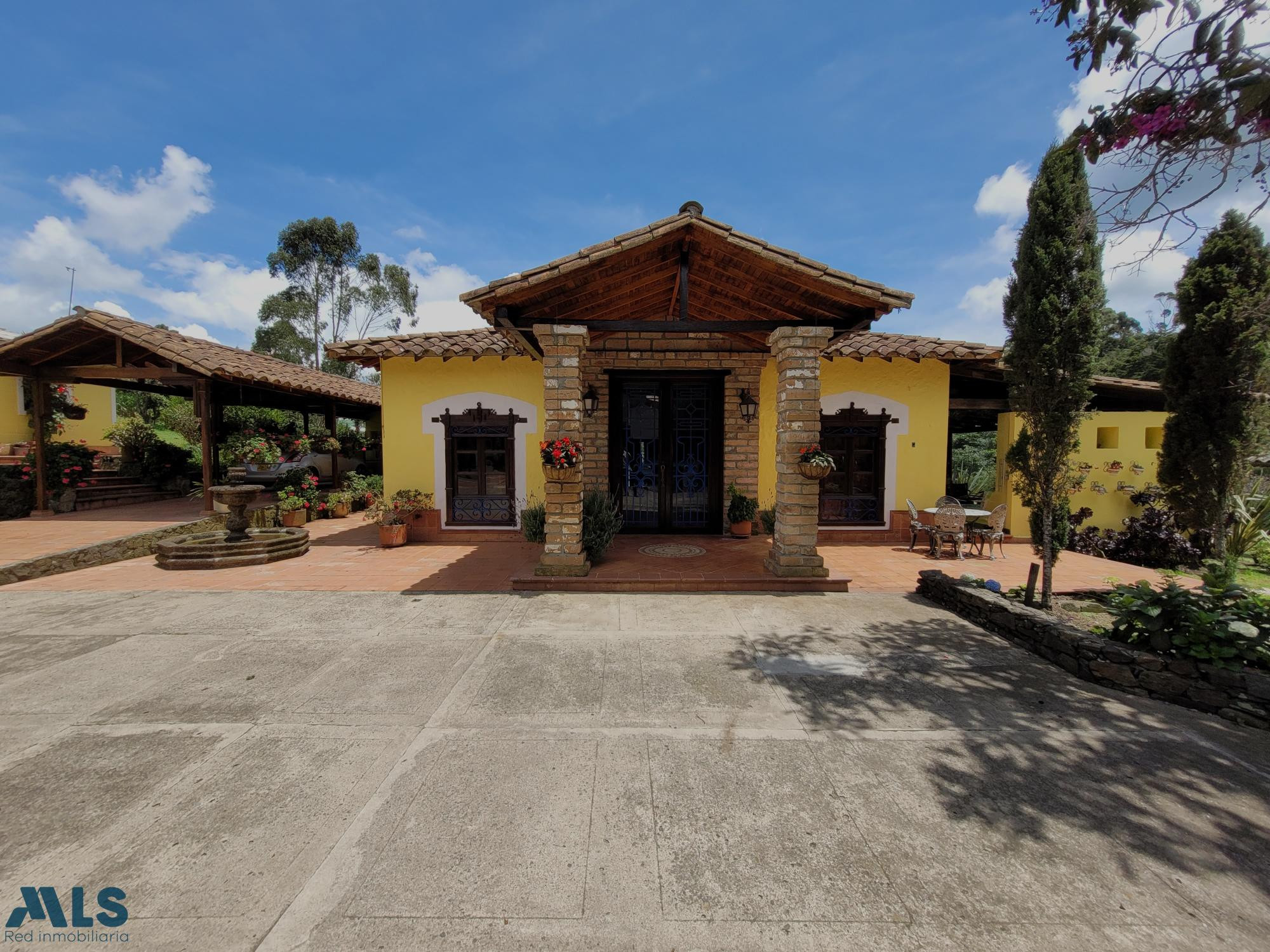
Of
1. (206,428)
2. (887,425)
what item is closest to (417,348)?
(206,428)

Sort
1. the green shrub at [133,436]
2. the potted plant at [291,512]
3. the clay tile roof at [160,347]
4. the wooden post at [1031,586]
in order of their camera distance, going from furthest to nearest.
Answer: the green shrub at [133,436], the potted plant at [291,512], the clay tile roof at [160,347], the wooden post at [1031,586]

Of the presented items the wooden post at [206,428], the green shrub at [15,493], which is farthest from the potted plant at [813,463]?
the green shrub at [15,493]

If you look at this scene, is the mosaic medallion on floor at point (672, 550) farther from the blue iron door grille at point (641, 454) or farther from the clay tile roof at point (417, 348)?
the clay tile roof at point (417, 348)

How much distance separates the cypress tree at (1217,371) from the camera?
17.1 ft

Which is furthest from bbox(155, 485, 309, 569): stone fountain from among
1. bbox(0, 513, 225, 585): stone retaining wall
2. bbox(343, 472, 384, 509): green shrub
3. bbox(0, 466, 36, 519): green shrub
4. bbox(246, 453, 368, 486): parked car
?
bbox(246, 453, 368, 486): parked car

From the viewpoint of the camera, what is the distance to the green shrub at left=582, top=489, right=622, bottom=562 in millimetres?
6715

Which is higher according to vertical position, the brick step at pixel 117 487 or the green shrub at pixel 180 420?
the green shrub at pixel 180 420

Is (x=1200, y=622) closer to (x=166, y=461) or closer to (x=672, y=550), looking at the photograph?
(x=672, y=550)

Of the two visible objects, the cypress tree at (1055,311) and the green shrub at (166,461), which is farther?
the green shrub at (166,461)

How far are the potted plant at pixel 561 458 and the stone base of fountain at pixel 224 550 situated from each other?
4952 mm

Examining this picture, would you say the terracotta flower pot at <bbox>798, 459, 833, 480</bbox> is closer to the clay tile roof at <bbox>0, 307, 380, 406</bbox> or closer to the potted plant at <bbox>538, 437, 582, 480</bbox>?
the potted plant at <bbox>538, 437, 582, 480</bbox>

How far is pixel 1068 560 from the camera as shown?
A: 25.8 ft

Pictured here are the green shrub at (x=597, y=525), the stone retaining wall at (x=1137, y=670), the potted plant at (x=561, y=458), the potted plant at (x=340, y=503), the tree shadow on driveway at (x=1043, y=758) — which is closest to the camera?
the tree shadow on driveway at (x=1043, y=758)

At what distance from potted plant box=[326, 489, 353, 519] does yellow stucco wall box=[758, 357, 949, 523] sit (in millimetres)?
9723
